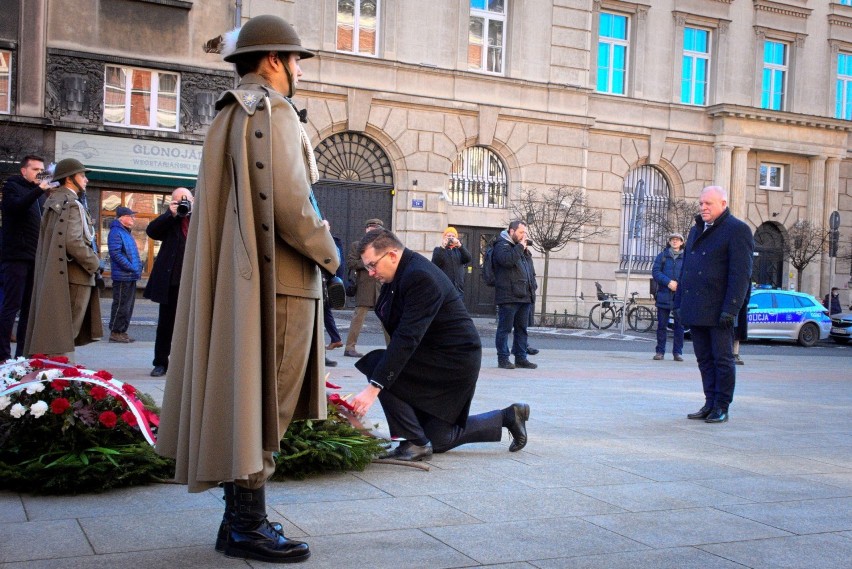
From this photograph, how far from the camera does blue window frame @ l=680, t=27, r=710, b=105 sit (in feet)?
104

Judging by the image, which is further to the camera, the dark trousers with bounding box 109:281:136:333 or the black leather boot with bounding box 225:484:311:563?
the dark trousers with bounding box 109:281:136:333

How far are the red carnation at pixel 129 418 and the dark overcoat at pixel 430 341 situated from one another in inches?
51.8

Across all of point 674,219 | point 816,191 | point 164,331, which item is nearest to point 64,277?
point 164,331

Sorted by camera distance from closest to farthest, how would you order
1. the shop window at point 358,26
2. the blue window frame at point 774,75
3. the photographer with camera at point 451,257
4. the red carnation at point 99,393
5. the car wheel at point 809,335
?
the red carnation at point 99,393
the photographer with camera at point 451,257
the car wheel at point 809,335
the shop window at point 358,26
the blue window frame at point 774,75

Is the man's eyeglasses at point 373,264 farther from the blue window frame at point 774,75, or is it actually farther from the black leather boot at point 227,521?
the blue window frame at point 774,75

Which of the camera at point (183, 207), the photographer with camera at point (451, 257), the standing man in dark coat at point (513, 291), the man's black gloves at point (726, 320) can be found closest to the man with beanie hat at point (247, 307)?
the man's black gloves at point (726, 320)

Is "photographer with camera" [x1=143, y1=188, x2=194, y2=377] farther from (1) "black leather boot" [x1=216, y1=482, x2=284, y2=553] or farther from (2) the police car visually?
(2) the police car

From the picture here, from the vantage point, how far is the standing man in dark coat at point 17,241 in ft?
29.4

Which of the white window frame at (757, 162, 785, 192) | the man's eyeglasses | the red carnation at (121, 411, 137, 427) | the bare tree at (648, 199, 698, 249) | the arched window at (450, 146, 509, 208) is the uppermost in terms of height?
the white window frame at (757, 162, 785, 192)

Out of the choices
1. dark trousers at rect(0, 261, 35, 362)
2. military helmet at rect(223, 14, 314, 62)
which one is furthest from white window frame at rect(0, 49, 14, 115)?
military helmet at rect(223, 14, 314, 62)

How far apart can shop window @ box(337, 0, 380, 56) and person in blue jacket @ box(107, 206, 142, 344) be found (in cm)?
1230

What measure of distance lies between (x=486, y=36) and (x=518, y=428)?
74.8ft

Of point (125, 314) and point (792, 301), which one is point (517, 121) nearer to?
point (792, 301)

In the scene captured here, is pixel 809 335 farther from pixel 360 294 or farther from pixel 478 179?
pixel 360 294
